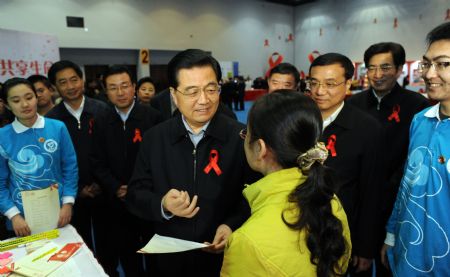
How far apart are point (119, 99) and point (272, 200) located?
5.37 feet

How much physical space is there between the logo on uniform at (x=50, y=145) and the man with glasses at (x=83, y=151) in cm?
44

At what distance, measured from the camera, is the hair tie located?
2.87 feet

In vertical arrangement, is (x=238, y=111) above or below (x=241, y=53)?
below

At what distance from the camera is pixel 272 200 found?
91 centimetres

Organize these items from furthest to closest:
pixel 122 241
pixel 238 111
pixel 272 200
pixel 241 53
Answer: pixel 241 53 → pixel 238 111 → pixel 122 241 → pixel 272 200

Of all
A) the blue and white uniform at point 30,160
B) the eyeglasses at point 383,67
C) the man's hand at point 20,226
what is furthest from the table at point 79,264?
the eyeglasses at point 383,67

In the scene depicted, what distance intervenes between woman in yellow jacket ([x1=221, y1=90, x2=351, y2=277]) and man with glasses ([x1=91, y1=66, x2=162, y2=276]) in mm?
1439

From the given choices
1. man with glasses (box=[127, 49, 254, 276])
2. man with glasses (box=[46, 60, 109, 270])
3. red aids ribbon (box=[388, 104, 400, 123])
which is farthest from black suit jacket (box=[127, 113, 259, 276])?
red aids ribbon (box=[388, 104, 400, 123])

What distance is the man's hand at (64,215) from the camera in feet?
5.65

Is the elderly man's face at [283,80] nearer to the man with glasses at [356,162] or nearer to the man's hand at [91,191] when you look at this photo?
the man with glasses at [356,162]

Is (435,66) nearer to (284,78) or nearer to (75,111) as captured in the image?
(284,78)

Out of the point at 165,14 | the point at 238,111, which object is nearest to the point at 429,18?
the point at 238,111

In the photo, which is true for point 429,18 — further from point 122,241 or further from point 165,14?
point 122,241

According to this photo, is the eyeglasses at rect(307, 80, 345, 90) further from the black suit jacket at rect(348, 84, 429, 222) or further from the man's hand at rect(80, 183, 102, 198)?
the man's hand at rect(80, 183, 102, 198)
